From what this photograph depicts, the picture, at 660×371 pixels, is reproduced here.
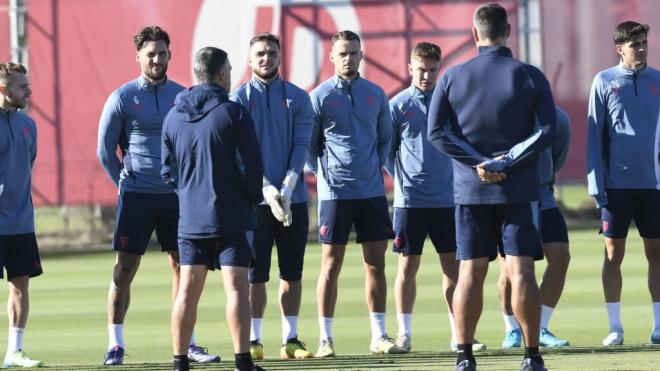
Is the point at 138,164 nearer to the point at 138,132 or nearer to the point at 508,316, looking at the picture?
the point at 138,132

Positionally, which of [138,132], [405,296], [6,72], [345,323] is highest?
[6,72]

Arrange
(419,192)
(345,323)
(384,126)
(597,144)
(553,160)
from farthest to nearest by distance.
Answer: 1. (345,323)
2. (419,192)
3. (384,126)
4. (597,144)
5. (553,160)

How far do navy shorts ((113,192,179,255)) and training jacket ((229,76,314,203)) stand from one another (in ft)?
2.55

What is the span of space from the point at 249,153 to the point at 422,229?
2.97 metres

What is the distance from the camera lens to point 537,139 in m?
9.35

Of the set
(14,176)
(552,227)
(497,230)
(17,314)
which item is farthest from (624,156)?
(17,314)

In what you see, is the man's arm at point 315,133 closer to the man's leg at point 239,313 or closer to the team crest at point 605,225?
the team crest at point 605,225

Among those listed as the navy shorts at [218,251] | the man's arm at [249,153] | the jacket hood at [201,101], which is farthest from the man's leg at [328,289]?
the jacket hood at [201,101]

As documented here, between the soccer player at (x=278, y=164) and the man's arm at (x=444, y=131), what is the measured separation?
1916mm

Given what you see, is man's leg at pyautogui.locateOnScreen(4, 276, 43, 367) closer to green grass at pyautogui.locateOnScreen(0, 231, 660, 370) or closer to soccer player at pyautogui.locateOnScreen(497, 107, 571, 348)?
green grass at pyautogui.locateOnScreen(0, 231, 660, 370)

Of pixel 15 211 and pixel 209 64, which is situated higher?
pixel 209 64

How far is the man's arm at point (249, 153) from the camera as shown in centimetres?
952

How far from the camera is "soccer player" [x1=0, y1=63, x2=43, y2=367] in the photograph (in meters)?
11.4

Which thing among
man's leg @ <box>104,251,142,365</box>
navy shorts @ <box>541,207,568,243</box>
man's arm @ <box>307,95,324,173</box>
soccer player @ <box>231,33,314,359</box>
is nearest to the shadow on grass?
man's leg @ <box>104,251,142,365</box>
